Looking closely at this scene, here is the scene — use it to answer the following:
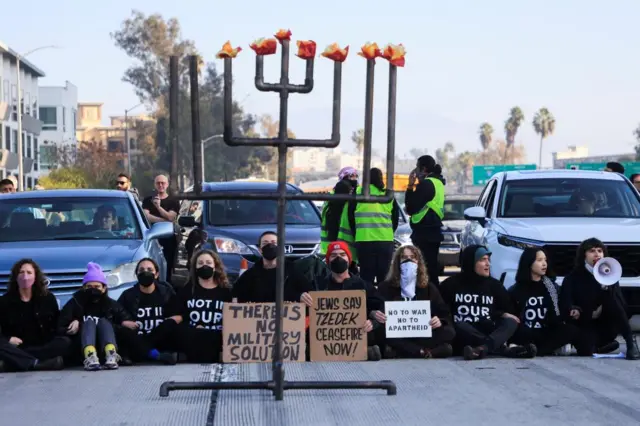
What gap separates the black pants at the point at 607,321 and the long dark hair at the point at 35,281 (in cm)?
Answer: 494

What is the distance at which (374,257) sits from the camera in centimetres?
1419

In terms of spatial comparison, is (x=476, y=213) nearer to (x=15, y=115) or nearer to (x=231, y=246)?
(x=231, y=246)

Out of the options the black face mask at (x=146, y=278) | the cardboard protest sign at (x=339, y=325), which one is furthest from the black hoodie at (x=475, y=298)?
the black face mask at (x=146, y=278)

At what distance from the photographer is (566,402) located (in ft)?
28.5

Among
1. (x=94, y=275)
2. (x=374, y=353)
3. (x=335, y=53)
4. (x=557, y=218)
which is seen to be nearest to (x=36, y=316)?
(x=94, y=275)

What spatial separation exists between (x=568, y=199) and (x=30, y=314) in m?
6.78

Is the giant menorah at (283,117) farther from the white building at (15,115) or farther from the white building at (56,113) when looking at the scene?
the white building at (56,113)

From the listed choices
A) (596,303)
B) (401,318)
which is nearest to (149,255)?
(401,318)

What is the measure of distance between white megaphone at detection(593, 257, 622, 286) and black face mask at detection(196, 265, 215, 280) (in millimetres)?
3581

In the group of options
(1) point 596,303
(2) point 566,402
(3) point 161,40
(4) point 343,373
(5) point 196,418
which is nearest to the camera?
(5) point 196,418

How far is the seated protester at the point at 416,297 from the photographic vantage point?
11.5m

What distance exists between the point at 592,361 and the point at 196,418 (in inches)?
177

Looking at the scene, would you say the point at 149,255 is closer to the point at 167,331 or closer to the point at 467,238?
the point at 167,331

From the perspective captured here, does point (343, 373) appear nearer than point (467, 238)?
Yes
